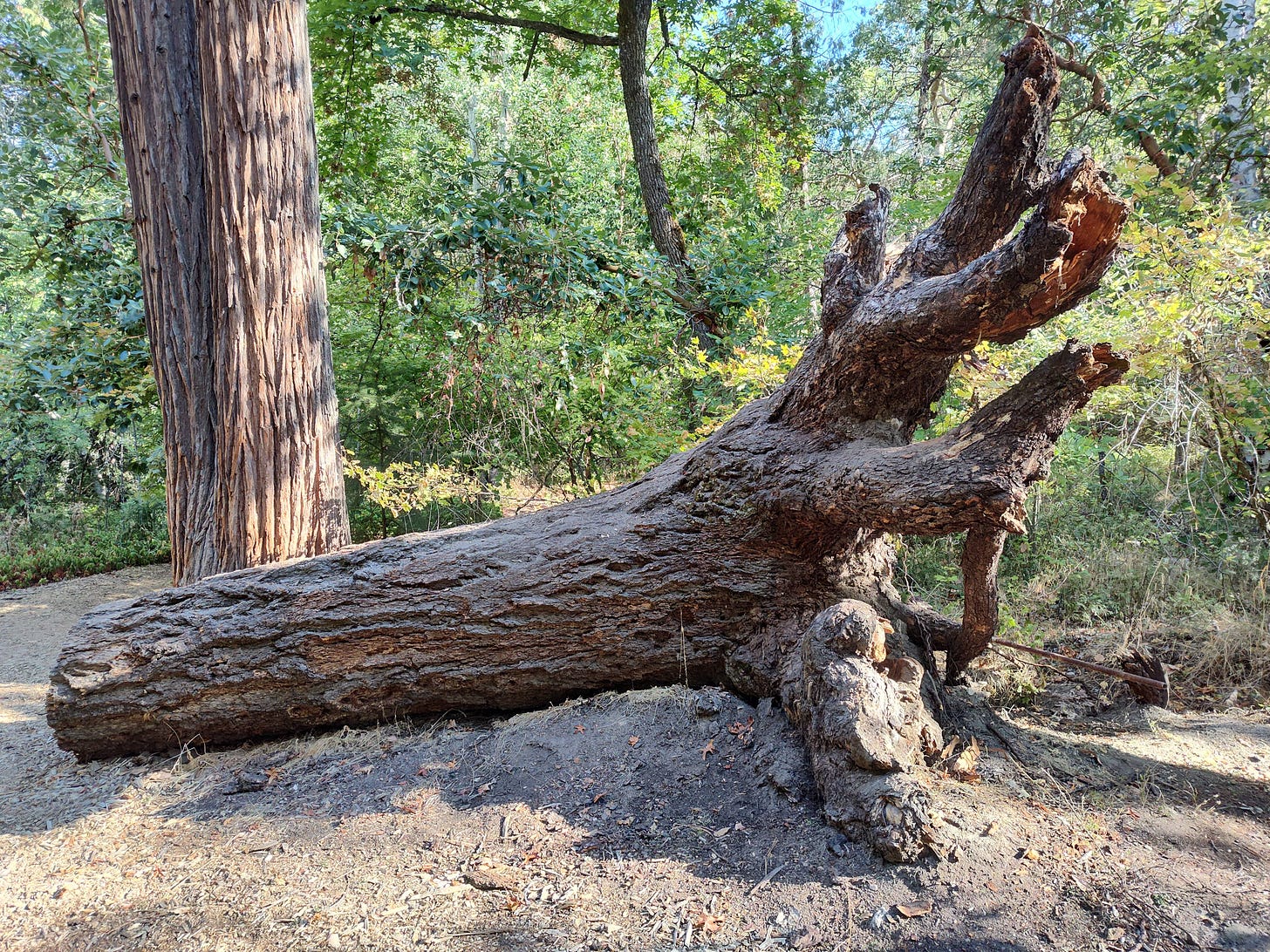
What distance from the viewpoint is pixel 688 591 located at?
328 centimetres

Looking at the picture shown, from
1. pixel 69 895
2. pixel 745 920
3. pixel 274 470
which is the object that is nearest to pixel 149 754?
pixel 69 895

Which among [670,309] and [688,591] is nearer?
[688,591]

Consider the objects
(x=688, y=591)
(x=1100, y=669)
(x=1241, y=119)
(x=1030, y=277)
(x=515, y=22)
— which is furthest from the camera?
(x=515, y=22)

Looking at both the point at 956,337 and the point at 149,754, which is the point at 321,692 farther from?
the point at 956,337

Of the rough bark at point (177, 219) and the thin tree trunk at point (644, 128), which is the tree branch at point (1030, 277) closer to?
the rough bark at point (177, 219)

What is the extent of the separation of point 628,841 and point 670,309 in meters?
5.15

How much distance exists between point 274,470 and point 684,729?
246 centimetres

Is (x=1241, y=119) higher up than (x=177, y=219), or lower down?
higher up

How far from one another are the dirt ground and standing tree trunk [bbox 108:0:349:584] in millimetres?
1243

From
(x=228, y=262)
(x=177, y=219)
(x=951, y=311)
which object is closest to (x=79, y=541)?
(x=177, y=219)

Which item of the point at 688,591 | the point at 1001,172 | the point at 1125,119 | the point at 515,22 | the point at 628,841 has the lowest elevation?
the point at 628,841

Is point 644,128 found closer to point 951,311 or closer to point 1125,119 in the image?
point 1125,119

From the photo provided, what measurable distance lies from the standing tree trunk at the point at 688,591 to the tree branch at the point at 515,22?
18.5 feet

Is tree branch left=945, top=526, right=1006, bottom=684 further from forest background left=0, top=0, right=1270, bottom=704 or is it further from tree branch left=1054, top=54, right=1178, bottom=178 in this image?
tree branch left=1054, top=54, right=1178, bottom=178
